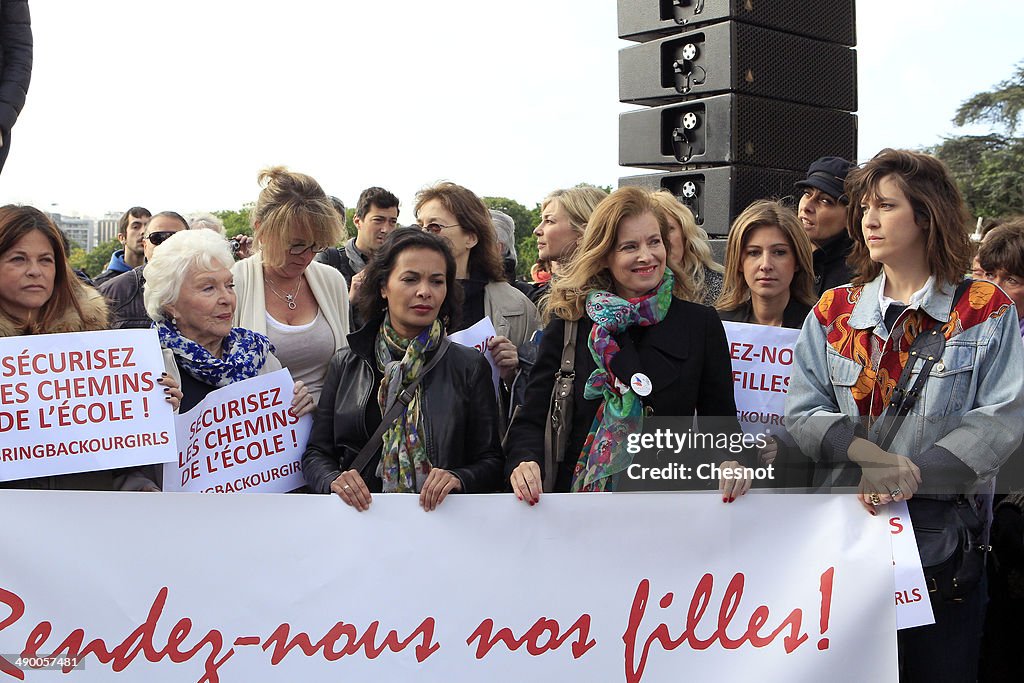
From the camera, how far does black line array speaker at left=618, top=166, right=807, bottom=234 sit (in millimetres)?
5660

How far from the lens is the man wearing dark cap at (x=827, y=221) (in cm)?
436

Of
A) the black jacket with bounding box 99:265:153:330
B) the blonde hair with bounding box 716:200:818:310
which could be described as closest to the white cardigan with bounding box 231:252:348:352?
the black jacket with bounding box 99:265:153:330

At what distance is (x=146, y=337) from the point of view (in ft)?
11.0

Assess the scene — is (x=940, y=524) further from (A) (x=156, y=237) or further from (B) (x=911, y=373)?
(A) (x=156, y=237)

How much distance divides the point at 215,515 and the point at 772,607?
5.50ft

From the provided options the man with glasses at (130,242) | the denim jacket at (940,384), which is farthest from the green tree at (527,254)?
the denim jacket at (940,384)

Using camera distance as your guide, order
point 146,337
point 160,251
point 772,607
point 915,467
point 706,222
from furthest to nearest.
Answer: point 706,222 < point 160,251 < point 146,337 < point 772,607 < point 915,467

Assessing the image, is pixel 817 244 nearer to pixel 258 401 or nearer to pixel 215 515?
pixel 258 401

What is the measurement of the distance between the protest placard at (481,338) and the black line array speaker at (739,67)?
2484 millimetres

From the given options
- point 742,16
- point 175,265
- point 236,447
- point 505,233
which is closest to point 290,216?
point 175,265

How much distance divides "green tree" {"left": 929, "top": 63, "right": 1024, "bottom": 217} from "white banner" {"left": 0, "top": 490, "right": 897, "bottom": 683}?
3876cm

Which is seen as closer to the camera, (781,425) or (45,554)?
(45,554)

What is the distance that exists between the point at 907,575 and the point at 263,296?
8.89 ft

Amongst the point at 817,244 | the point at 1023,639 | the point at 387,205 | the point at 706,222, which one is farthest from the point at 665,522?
the point at 387,205
